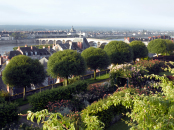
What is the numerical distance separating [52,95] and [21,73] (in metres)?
5.14

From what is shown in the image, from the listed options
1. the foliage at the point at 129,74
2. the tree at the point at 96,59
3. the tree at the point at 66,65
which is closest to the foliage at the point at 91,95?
the foliage at the point at 129,74

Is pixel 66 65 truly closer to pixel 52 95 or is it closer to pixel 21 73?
pixel 21 73

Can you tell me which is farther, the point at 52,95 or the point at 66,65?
the point at 66,65

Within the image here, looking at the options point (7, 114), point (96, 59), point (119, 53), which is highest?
point (119, 53)

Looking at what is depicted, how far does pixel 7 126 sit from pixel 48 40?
4308 inches

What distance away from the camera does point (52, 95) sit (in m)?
12.8

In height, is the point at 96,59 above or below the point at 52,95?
above

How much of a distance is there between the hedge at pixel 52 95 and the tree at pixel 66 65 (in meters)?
4.85

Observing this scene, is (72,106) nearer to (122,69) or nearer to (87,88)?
(87,88)

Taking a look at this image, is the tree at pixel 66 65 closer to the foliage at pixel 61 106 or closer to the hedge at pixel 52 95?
the hedge at pixel 52 95

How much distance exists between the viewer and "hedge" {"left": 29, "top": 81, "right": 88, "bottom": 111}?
12.4 meters

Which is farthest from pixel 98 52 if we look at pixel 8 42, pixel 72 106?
pixel 8 42

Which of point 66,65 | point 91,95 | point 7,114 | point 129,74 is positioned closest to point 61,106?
point 91,95

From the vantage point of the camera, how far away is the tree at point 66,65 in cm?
1897
